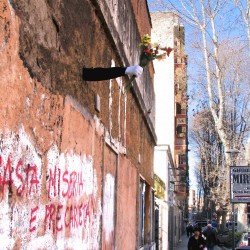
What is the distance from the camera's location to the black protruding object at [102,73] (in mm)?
5879

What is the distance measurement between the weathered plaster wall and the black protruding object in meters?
0.09

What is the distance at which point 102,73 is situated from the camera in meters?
5.94

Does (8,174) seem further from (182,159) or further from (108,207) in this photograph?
(182,159)

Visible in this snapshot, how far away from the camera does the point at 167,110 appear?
38562 millimetres

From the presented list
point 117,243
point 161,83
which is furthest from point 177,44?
point 117,243

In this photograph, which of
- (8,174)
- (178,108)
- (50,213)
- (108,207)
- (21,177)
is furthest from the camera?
(178,108)

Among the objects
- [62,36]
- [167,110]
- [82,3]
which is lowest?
[62,36]

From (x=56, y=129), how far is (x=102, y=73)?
1377 mm

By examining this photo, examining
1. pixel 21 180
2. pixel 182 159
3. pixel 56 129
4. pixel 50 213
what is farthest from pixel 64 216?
pixel 182 159

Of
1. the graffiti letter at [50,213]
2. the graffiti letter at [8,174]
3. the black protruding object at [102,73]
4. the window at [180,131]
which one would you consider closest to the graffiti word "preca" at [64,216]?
the graffiti letter at [50,213]

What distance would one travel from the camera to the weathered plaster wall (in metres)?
3.64

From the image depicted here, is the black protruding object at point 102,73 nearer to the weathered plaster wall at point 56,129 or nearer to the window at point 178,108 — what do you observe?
the weathered plaster wall at point 56,129

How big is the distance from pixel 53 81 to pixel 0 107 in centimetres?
129

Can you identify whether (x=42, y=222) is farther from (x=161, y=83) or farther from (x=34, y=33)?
(x=161, y=83)
